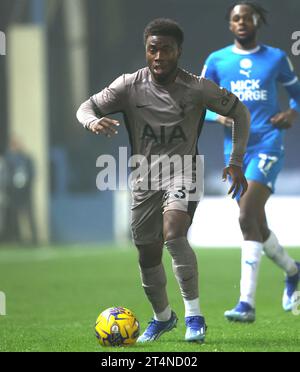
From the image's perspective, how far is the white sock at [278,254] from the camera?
9.67 m

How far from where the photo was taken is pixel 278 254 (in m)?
9.74

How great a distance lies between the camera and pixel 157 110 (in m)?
7.44

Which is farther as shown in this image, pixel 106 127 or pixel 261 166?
pixel 261 166

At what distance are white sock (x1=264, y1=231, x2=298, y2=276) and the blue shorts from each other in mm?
510

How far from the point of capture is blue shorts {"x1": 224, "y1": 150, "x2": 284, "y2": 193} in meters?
9.29

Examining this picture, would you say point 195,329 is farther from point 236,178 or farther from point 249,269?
point 249,269

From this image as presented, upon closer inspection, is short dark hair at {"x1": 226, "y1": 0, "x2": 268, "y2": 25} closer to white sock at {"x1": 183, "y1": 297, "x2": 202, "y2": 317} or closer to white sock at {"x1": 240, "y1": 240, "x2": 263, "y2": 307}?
white sock at {"x1": 240, "y1": 240, "x2": 263, "y2": 307}

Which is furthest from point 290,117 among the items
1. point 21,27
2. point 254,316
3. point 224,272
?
point 21,27

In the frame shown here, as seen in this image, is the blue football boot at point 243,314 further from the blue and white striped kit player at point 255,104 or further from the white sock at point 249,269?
the blue and white striped kit player at point 255,104

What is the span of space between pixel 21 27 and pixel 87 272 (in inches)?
349

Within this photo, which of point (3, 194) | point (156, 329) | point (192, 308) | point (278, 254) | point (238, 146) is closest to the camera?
point (192, 308)

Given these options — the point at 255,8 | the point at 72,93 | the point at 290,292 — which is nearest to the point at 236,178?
the point at 255,8

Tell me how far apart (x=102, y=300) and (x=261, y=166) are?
258cm
